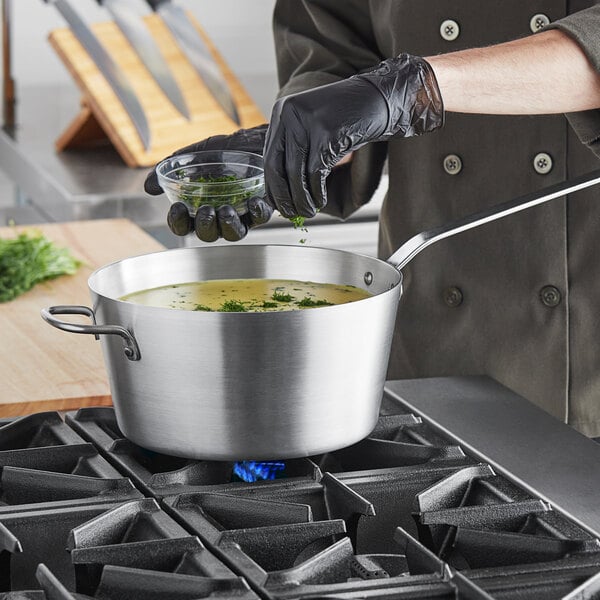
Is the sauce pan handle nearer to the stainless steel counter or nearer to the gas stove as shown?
the gas stove

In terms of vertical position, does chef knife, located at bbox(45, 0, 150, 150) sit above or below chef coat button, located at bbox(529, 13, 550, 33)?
below

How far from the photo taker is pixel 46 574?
2.37 ft

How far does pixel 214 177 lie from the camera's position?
118cm

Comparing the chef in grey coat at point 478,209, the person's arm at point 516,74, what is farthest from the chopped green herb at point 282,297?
the chef in grey coat at point 478,209

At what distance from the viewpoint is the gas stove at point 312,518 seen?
2.42 ft

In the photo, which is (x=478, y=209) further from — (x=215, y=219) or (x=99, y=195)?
(x=99, y=195)

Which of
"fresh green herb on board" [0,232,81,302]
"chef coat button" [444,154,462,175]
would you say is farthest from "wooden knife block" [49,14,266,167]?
"chef coat button" [444,154,462,175]

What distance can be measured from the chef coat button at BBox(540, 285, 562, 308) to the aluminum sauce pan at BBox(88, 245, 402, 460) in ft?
1.78

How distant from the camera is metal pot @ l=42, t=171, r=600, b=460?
865 mm

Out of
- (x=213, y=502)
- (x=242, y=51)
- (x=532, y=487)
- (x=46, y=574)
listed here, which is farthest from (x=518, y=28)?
(x=242, y=51)

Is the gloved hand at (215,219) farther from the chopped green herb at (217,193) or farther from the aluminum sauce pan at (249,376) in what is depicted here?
the aluminum sauce pan at (249,376)

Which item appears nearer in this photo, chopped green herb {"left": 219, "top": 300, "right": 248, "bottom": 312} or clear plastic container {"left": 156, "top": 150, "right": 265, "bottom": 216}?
chopped green herb {"left": 219, "top": 300, "right": 248, "bottom": 312}

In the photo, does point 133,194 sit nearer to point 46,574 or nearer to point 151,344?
point 151,344

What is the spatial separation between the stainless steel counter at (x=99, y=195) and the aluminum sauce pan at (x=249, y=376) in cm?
143
